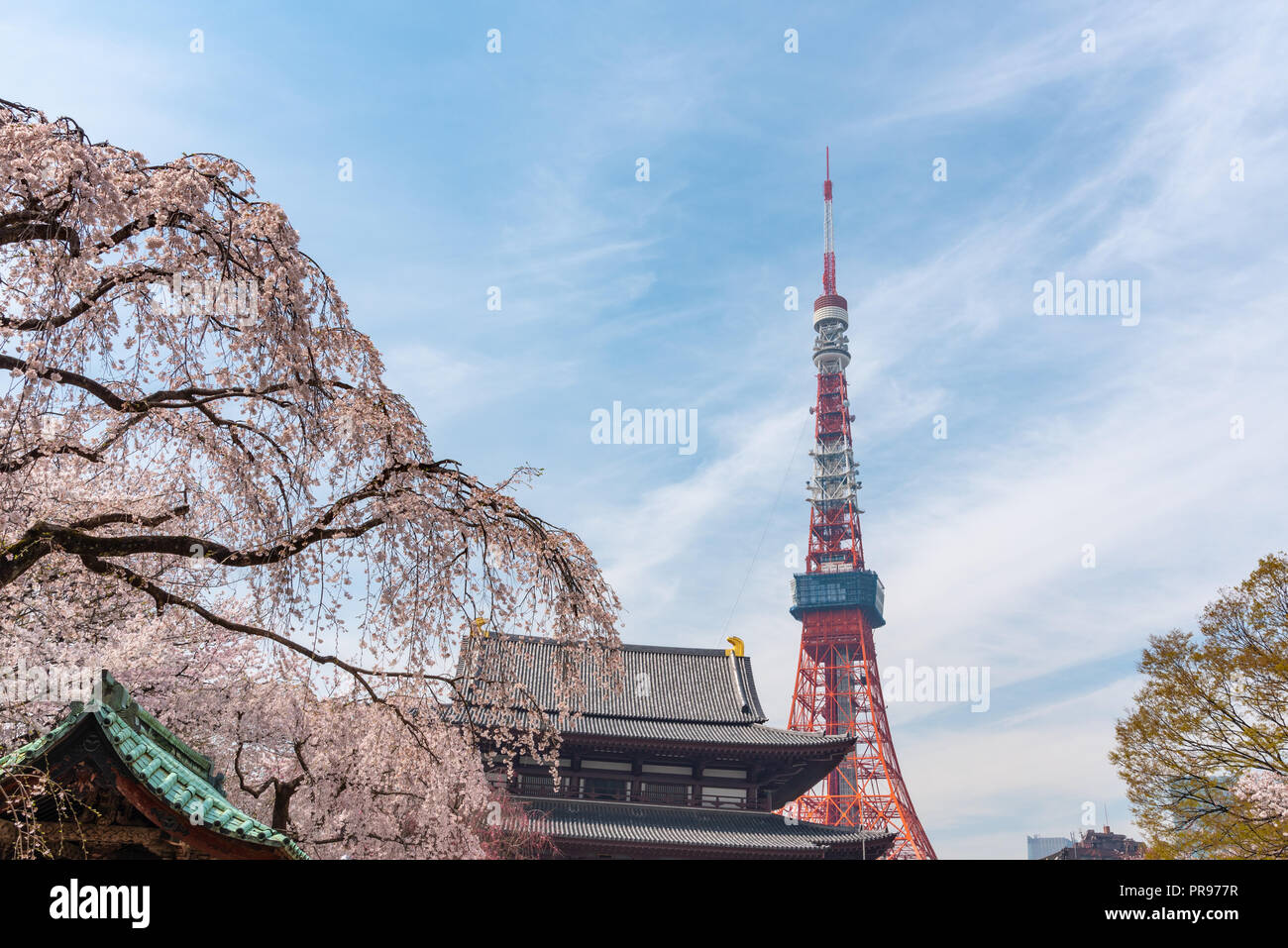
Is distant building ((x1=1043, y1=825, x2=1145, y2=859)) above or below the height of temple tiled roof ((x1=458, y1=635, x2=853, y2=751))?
below

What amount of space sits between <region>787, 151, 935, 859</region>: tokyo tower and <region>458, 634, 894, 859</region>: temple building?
A: 1892 cm

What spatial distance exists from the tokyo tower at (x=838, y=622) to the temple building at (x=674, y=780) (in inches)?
745

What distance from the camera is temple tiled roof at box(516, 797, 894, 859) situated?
23.1m

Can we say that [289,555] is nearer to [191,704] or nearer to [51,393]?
[51,393]

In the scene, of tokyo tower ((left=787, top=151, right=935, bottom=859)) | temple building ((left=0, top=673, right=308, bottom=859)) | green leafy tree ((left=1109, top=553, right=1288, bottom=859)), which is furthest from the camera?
tokyo tower ((left=787, top=151, right=935, bottom=859))

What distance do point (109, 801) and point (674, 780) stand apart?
21.6 meters

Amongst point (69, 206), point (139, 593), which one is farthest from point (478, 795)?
point (69, 206)

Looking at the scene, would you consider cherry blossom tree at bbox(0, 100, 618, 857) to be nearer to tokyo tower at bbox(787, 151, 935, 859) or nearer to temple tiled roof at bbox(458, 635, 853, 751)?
temple tiled roof at bbox(458, 635, 853, 751)

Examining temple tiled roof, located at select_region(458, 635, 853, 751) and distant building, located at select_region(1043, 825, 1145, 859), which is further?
distant building, located at select_region(1043, 825, 1145, 859)

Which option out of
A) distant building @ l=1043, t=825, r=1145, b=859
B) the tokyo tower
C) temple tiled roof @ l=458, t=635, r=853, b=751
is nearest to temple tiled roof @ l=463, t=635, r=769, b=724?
temple tiled roof @ l=458, t=635, r=853, b=751

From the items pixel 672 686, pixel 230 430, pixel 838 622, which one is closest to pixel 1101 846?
pixel 838 622
